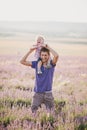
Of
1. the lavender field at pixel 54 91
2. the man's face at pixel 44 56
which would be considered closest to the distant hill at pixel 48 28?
the lavender field at pixel 54 91

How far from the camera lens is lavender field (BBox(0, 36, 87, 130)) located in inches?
161

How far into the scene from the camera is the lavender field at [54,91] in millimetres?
4082

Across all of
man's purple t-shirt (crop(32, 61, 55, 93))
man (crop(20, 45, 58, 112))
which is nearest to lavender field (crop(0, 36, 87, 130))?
man (crop(20, 45, 58, 112))

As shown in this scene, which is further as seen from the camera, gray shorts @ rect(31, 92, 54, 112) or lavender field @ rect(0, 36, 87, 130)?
gray shorts @ rect(31, 92, 54, 112)

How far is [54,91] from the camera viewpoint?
6672mm

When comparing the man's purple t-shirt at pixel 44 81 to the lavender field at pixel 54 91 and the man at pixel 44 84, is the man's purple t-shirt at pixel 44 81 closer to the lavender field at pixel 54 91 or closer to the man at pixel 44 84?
the man at pixel 44 84

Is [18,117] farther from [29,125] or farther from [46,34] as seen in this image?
[46,34]

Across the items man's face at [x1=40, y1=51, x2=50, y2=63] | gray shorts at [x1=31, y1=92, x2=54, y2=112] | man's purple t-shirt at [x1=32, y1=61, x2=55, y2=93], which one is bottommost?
gray shorts at [x1=31, y1=92, x2=54, y2=112]

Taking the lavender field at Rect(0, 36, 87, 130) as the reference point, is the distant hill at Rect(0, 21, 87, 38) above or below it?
above

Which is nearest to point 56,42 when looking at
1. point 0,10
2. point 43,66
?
point 0,10

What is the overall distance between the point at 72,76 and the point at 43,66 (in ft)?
10.9

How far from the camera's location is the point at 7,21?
26.6ft

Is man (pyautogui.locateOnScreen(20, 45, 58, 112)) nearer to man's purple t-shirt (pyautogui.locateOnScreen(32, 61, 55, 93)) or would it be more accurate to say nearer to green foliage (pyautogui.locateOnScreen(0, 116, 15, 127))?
man's purple t-shirt (pyautogui.locateOnScreen(32, 61, 55, 93))

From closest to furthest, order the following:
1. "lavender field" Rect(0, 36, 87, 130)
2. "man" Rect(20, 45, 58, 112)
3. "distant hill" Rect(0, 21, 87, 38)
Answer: "lavender field" Rect(0, 36, 87, 130), "man" Rect(20, 45, 58, 112), "distant hill" Rect(0, 21, 87, 38)
